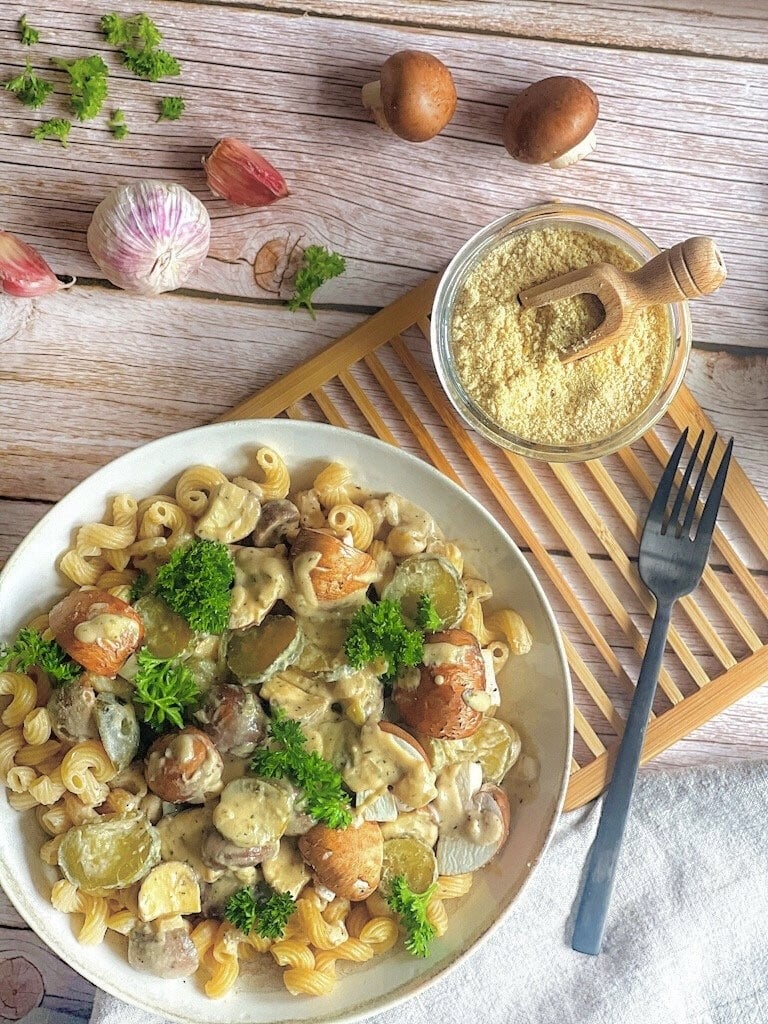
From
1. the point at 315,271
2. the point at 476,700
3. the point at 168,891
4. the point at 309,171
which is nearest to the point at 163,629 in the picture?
the point at 168,891

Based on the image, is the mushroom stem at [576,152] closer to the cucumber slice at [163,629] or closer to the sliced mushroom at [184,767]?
the cucumber slice at [163,629]

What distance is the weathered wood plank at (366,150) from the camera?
6.74 feet

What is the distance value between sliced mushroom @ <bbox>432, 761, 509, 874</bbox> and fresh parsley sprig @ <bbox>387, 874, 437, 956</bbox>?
0.09 metres

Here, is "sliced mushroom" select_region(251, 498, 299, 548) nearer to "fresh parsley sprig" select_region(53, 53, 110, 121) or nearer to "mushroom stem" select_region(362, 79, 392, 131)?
"mushroom stem" select_region(362, 79, 392, 131)

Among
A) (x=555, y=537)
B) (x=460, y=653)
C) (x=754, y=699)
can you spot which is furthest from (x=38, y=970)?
(x=754, y=699)

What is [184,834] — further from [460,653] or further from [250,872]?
[460,653]

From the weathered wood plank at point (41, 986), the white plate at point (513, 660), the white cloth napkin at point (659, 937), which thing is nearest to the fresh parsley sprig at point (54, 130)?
the white plate at point (513, 660)

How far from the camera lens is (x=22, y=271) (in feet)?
6.51

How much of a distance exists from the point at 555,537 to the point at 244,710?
→ 0.76 meters

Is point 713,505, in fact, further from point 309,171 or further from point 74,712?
point 74,712

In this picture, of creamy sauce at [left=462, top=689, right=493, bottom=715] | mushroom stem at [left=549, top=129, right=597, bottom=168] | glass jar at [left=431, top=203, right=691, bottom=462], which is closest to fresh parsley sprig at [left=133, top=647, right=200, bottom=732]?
creamy sauce at [left=462, top=689, right=493, bottom=715]

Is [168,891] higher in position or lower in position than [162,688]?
lower

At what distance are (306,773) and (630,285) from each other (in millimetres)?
1068

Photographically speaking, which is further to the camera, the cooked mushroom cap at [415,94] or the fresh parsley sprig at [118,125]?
the fresh parsley sprig at [118,125]
